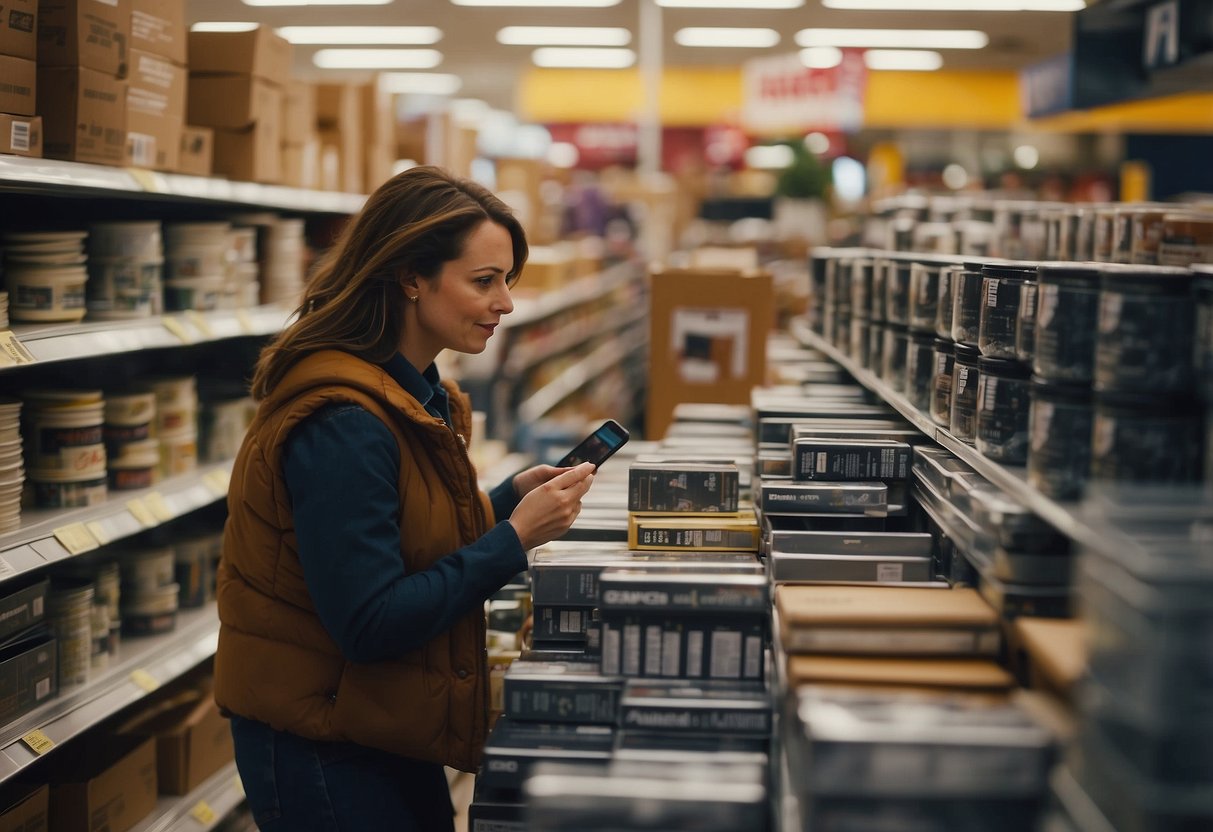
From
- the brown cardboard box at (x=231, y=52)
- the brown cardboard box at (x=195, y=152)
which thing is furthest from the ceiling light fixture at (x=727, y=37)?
the brown cardboard box at (x=195, y=152)

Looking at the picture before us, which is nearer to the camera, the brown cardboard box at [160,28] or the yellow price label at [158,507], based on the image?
the brown cardboard box at [160,28]

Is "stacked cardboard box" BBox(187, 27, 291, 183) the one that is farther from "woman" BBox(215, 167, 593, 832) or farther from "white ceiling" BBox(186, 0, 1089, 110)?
"white ceiling" BBox(186, 0, 1089, 110)

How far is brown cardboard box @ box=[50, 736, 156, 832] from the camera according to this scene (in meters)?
2.82

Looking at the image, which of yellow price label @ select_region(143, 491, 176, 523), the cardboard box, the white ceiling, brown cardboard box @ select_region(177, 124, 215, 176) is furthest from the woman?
the white ceiling

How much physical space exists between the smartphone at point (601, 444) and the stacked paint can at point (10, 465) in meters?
1.30

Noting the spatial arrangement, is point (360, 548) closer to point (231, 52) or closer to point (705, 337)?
point (231, 52)

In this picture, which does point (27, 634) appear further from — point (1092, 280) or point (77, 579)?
point (1092, 280)

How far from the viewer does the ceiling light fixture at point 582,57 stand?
13.9 m

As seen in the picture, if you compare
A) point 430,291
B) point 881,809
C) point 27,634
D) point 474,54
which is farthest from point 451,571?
point 474,54

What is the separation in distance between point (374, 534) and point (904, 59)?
544 inches

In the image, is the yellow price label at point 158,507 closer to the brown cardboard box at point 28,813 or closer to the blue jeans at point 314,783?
the brown cardboard box at point 28,813

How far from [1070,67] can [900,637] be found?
498 cm

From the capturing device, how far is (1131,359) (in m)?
1.41

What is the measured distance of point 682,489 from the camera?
7.60 ft
